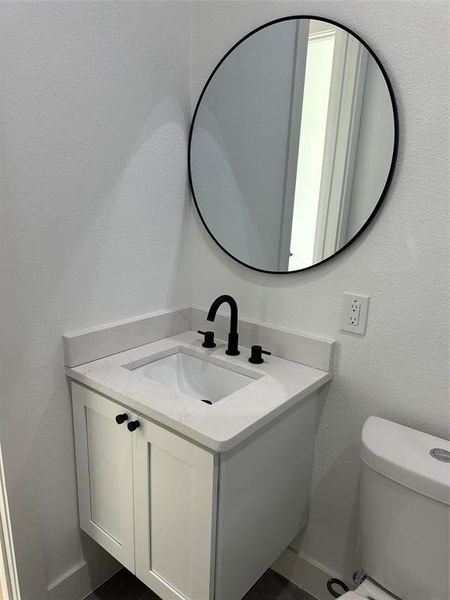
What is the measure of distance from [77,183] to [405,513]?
4.01ft

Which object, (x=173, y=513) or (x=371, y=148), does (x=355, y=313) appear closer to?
(x=371, y=148)

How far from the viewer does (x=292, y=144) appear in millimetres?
1300

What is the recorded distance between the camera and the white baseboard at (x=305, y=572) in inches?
57.7

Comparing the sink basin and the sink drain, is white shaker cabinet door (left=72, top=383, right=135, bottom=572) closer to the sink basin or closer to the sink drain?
the sink basin

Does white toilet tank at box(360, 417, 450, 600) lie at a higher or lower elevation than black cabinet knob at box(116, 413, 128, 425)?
lower

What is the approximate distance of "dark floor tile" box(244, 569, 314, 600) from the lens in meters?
1.51

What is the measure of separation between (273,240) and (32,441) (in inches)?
37.7

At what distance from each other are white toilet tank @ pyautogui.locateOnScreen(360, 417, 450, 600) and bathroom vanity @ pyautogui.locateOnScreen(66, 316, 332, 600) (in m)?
0.24

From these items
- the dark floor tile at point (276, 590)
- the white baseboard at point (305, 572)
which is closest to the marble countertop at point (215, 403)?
the white baseboard at point (305, 572)

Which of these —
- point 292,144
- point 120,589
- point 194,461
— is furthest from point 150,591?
point 292,144

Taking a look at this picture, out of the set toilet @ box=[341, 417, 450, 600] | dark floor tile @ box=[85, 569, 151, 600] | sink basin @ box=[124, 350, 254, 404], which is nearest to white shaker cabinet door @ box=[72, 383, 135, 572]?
sink basin @ box=[124, 350, 254, 404]

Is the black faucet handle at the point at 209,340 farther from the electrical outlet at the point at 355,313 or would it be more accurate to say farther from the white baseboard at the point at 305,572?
the white baseboard at the point at 305,572

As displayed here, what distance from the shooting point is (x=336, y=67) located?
117 centimetres

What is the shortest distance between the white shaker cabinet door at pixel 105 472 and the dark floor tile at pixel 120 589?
29 cm
